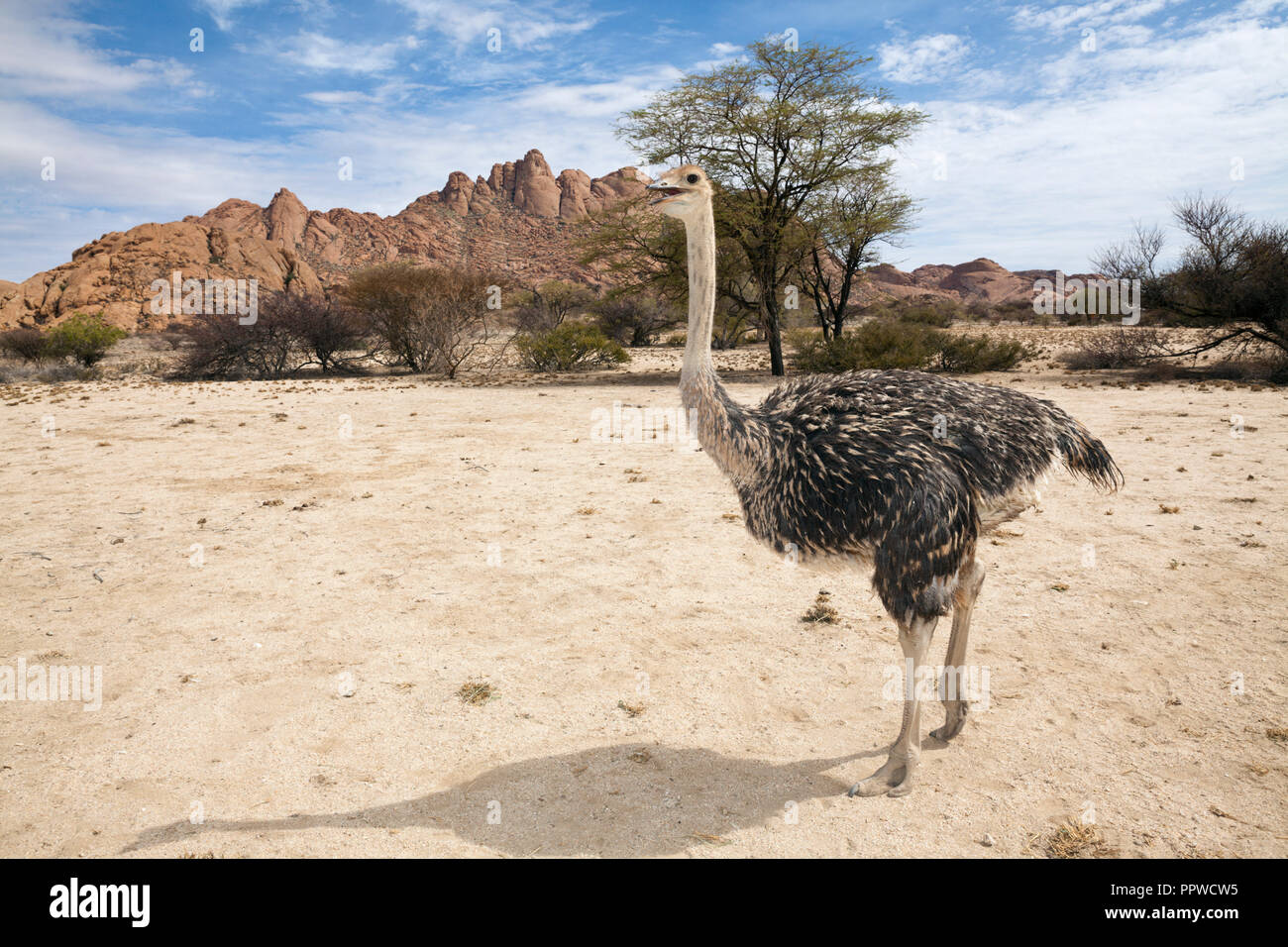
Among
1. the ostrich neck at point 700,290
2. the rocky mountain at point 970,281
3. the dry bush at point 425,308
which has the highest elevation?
the rocky mountain at point 970,281

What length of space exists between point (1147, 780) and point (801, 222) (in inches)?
839

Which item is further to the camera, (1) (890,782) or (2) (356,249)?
(2) (356,249)

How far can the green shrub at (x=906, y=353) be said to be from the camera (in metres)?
21.5

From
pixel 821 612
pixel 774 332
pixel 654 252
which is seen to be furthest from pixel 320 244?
pixel 821 612

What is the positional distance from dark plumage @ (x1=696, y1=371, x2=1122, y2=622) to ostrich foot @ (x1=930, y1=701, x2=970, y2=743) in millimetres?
941

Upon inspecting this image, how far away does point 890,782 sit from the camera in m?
3.58

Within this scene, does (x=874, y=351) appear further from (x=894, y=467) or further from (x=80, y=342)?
(x=80, y=342)

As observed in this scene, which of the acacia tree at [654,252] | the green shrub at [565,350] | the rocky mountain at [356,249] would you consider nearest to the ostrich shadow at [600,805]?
the acacia tree at [654,252]

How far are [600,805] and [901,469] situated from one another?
210 centimetres

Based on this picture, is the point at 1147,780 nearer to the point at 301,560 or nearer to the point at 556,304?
the point at 301,560

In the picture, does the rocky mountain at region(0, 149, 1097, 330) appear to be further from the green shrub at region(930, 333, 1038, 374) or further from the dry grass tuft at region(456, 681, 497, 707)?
the dry grass tuft at region(456, 681, 497, 707)

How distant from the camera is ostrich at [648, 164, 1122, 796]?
3.33 metres

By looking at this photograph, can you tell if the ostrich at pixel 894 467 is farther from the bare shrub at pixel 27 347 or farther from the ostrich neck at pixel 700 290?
the bare shrub at pixel 27 347

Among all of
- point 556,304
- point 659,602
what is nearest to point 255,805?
point 659,602
